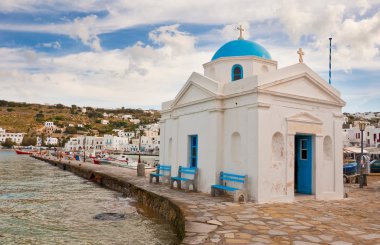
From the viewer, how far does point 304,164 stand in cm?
1227

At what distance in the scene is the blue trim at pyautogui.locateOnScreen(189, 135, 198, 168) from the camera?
1348 cm

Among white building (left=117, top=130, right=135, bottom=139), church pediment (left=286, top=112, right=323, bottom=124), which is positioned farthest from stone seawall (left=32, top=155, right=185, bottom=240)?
white building (left=117, top=130, right=135, bottom=139)

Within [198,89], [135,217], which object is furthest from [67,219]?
[198,89]

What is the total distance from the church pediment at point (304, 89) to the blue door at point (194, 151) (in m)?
3.99

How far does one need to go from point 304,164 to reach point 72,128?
147 metres

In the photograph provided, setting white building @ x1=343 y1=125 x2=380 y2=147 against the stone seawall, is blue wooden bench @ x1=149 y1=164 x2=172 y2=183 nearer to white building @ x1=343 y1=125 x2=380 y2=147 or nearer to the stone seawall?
the stone seawall

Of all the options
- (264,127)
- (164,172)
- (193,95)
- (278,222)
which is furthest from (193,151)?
(278,222)

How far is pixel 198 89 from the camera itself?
1323 cm

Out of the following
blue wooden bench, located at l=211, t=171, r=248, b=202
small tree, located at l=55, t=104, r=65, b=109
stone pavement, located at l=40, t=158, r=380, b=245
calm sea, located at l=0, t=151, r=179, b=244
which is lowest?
calm sea, located at l=0, t=151, r=179, b=244

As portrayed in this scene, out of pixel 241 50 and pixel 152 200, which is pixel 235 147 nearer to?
pixel 152 200

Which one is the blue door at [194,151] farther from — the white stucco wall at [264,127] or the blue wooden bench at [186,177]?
the blue wooden bench at [186,177]

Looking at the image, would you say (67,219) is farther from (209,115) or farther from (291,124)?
(291,124)

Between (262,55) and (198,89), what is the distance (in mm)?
3154

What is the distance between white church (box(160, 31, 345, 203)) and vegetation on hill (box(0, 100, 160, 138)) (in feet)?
465
